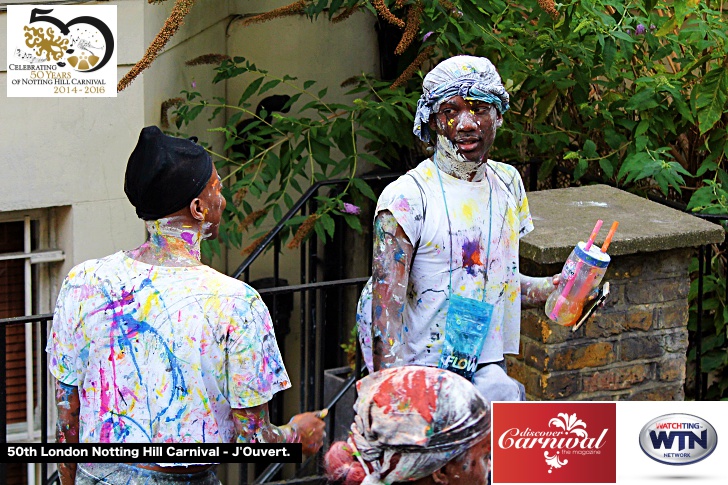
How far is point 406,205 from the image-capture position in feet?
12.1

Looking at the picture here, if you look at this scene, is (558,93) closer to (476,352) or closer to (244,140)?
(244,140)

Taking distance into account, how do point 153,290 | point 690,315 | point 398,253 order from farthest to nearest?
point 690,315 → point 398,253 → point 153,290

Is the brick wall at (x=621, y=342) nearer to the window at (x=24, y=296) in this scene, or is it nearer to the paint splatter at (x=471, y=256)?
the paint splatter at (x=471, y=256)

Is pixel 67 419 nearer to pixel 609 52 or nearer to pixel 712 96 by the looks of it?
pixel 609 52

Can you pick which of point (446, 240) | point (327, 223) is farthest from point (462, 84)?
point (327, 223)

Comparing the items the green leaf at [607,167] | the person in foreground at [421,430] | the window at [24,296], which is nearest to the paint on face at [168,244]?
the person in foreground at [421,430]

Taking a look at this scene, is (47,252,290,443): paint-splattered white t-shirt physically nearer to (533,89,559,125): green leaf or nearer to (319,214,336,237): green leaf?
(319,214,336,237): green leaf

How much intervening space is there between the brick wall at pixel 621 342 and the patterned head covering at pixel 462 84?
40.4 inches

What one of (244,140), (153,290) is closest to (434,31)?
(244,140)

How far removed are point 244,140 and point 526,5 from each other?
162 centimetres

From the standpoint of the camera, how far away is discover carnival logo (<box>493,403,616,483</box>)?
3816 mm

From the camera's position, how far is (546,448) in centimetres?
392
